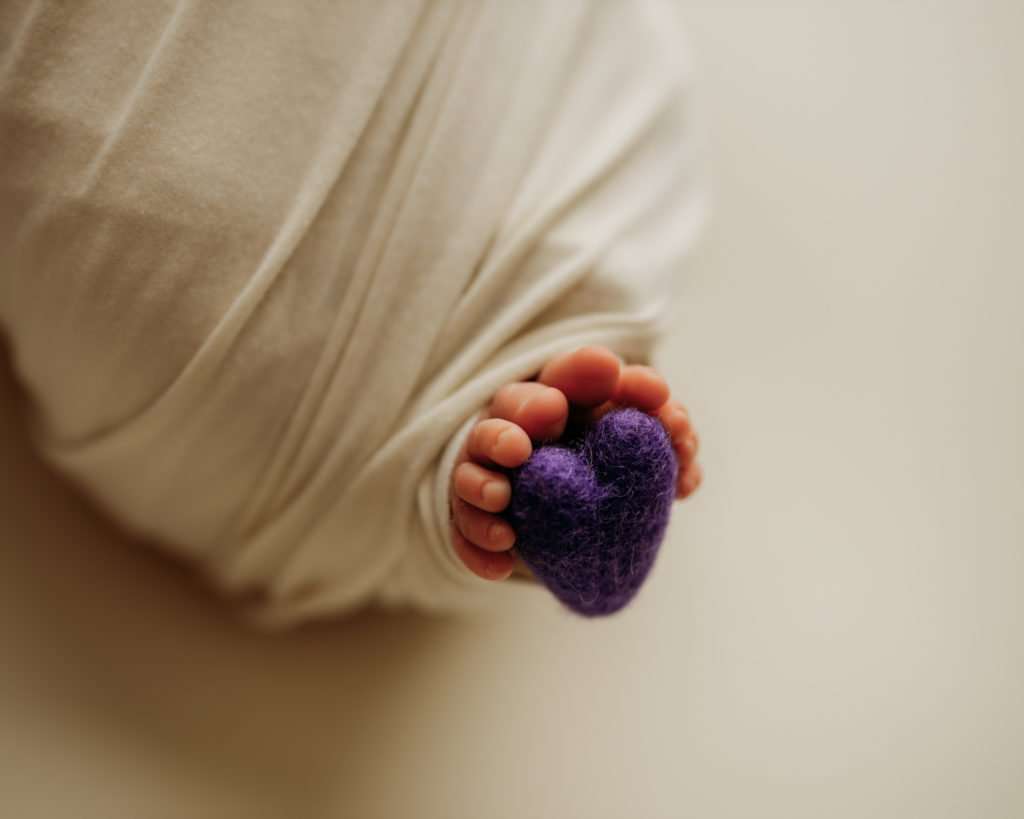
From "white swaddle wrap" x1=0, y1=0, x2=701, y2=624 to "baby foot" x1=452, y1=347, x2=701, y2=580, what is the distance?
0.09 ft

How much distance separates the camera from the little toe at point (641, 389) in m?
0.42

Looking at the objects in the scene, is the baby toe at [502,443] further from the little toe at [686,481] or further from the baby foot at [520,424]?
the little toe at [686,481]

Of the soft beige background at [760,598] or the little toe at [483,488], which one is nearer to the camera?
the little toe at [483,488]

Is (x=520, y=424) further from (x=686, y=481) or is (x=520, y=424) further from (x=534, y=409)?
(x=686, y=481)

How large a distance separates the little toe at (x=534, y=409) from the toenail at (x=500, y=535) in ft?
0.17

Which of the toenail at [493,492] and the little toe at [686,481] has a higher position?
the little toe at [686,481]

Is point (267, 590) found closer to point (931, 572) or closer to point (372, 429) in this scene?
point (372, 429)

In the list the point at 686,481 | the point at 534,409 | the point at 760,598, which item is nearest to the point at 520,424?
the point at 534,409

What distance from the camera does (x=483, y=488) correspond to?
15.9 inches

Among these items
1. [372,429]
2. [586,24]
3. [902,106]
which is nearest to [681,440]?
[372,429]

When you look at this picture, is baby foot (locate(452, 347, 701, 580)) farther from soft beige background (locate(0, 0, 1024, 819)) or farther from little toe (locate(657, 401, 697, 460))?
soft beige background (locate(0, 0, 1024, 819))

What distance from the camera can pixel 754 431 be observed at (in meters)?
0.69

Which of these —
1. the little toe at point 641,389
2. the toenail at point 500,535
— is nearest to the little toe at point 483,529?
the toenail at point 500,535

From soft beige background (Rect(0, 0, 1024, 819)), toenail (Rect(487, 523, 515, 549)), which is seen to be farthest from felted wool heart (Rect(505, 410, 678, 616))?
soft beige background (Rect(0, 0, 1024, 819))
